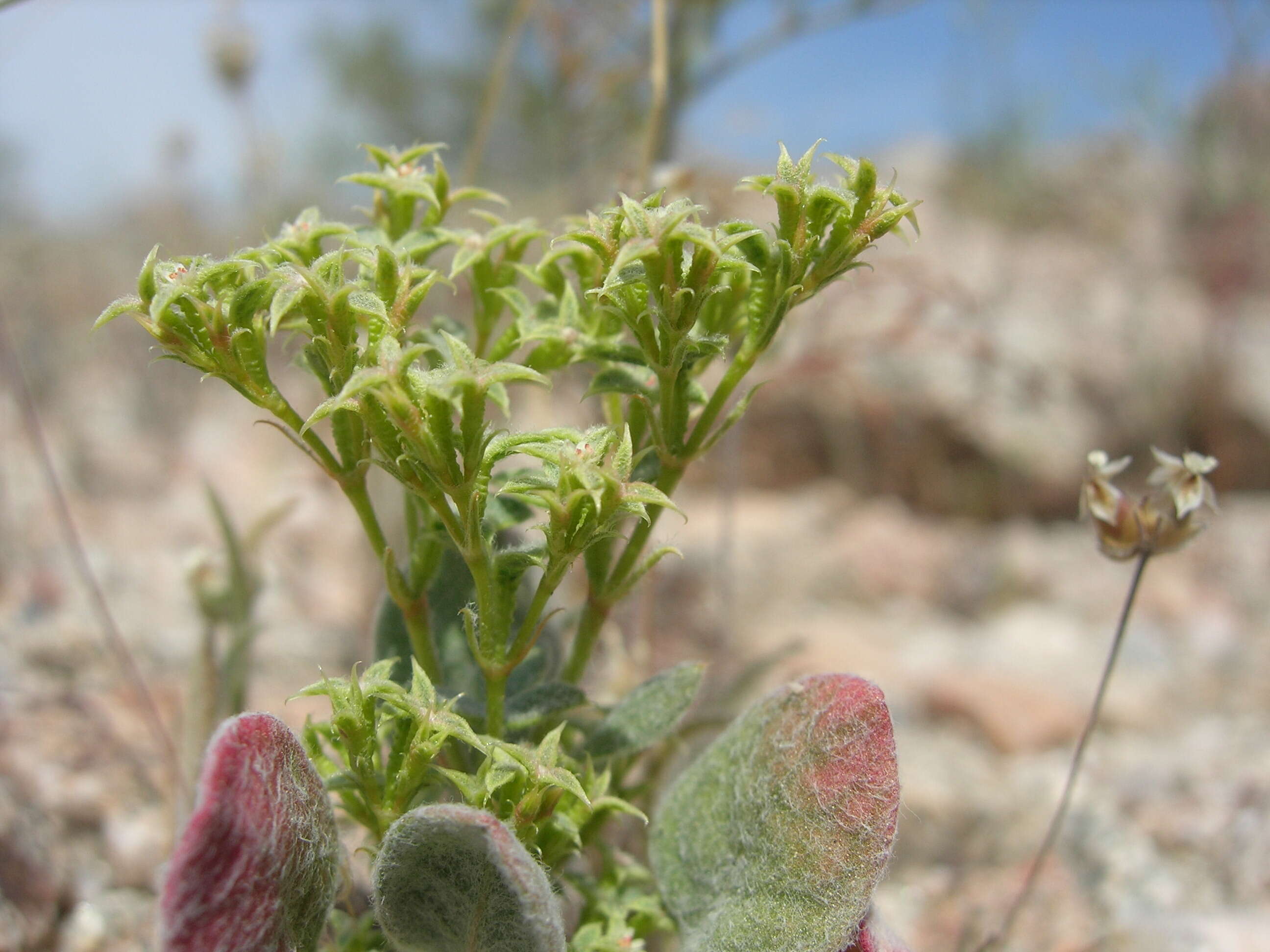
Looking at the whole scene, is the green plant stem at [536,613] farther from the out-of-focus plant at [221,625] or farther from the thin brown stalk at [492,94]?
the thin brown stalk at [492,94]

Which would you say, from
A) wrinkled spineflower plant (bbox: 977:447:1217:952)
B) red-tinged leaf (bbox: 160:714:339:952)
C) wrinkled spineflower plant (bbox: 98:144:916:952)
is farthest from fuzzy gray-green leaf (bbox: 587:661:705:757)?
wrinkled spineflower plant (bbox: 977:447:1217:952)

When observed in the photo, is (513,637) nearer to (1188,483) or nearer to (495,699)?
(495,699)

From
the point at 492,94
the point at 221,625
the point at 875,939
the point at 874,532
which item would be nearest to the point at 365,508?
the point at 875,939

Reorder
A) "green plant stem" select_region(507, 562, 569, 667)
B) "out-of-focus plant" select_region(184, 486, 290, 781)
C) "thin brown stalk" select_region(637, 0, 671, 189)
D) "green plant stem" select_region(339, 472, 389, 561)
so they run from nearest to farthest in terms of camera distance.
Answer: "green plant stem" select_region(507, 562, 569, 667), "green plant stem" select_region(339, 472, 389, 561), "out-of-focus plant" select_region(184, 486, 290, 781), "thin brown stalk" select_region(637, 0, 671, 189)

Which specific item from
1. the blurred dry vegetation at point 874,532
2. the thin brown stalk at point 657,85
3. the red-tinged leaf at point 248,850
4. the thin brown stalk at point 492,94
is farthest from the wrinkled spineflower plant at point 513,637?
the thin brown stalk at point 492,94

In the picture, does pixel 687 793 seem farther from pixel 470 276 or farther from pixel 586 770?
pixel 470 276

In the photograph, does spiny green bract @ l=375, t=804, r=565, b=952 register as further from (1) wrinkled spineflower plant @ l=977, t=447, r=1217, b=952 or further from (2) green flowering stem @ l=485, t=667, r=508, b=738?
(1) wrinkled spineflower plant @ l=977, t=447, r=1217, b=952

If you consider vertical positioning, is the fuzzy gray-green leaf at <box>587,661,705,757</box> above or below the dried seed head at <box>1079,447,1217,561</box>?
below
